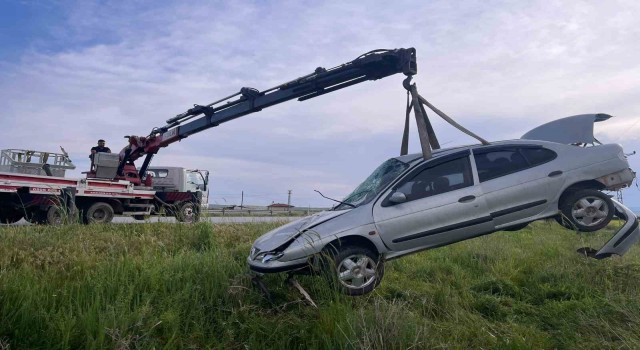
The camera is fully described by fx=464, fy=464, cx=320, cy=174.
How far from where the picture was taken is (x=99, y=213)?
13555 mm

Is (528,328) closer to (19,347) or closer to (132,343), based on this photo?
(132,343)

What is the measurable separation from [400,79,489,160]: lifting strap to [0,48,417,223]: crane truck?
502 mm

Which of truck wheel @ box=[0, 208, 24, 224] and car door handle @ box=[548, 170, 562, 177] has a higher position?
car door handle @ box=[548, 170, 562, 177]

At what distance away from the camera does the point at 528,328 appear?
15.6 ft

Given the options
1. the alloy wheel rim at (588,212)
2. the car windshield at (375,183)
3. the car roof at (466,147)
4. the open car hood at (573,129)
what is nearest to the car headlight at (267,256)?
the car windshield at (375,183)

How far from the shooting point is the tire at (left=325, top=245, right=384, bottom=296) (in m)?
4.84

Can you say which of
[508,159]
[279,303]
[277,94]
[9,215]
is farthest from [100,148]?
[508,159]

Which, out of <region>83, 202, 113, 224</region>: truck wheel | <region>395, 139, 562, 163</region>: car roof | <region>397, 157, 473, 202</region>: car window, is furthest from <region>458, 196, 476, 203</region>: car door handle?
<region>83, 202, 113, 224</region>: truck wheel

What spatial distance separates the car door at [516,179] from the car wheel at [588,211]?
0.82 ft

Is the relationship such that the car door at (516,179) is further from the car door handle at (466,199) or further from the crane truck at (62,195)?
the crane truck at (62,195)

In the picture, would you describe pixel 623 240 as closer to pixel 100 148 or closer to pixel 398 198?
pixel 398 198

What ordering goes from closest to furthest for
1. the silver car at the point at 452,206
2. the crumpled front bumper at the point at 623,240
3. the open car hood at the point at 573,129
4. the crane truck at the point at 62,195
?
the silver car at the point at 452,206
the crumpled front bumper at the point at 623,240
the open car hood at the point at 573,129
the crane truck at the point at 62,195

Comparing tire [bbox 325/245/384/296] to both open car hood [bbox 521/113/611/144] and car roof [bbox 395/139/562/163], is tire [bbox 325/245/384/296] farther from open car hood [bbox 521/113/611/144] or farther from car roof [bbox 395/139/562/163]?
open car hood [bbox 521/113/611/144]

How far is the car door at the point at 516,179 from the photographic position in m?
5.53
